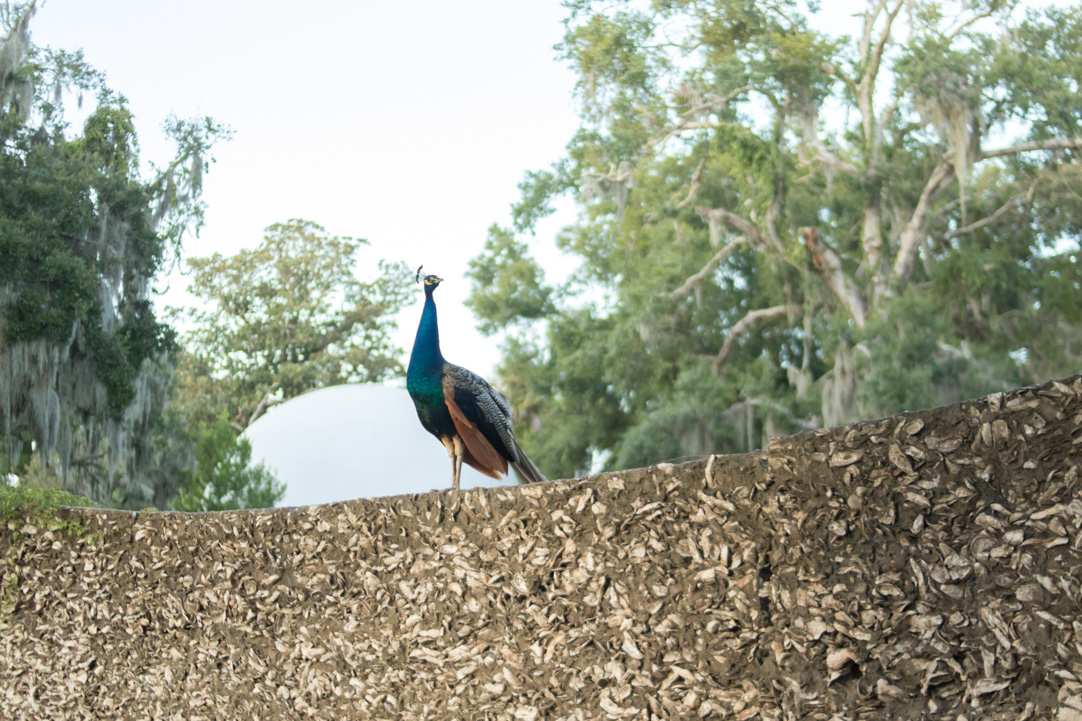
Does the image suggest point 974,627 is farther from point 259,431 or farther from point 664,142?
point 664,142

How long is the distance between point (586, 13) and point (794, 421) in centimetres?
1031

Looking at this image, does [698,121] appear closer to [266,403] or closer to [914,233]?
[914,233]

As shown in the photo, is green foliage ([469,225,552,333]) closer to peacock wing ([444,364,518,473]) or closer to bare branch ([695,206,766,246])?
bare branch ([695,206,766,246])

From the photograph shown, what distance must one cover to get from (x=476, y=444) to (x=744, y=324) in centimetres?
1718

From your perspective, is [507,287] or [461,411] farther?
[507,287]

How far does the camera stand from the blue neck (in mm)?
4602

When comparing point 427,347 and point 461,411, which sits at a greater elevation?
point 427,347

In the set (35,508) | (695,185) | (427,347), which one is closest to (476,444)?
(427,347)

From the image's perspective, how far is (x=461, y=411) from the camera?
4500mm

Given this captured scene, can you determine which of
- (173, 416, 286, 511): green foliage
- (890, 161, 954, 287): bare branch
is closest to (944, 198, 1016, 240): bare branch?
(890, 161, 954, 287): bare branch

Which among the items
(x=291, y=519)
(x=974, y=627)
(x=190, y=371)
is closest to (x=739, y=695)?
(x=974, y=627)

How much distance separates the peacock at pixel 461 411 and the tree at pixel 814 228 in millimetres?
13432

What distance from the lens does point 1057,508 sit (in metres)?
2.45

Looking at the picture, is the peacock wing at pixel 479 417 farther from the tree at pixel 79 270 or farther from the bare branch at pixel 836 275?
the bare branch at pixel 836 275
